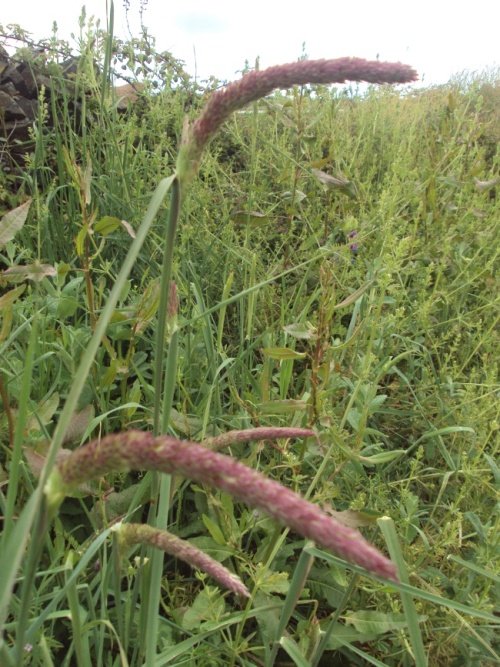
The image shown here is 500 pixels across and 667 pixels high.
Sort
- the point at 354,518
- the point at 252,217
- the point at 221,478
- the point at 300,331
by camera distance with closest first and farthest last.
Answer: the point at 221,478 < the point at 354,518 < the point at 300,331 < the point at 252,217

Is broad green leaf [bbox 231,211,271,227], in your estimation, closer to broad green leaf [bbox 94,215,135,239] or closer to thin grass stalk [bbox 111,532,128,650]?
broad green leaf [bbox 94,215,135,239]

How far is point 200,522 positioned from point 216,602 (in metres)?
0.27

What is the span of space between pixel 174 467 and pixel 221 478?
0.04 metres

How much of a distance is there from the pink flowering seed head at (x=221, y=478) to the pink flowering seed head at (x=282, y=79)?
0.28 m

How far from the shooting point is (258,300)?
83.3 inches

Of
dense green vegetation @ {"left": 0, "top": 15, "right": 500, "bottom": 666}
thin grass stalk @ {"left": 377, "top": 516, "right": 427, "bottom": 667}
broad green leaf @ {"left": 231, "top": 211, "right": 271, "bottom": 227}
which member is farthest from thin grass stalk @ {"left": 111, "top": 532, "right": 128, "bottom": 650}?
broad green leaf @ {"left": 231, "top": 211, "right": 271, "bottom": 227}

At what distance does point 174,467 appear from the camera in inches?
14.3

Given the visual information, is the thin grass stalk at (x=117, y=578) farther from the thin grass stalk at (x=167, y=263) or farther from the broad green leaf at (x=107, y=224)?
the broad green leaf at (x=107, y=224)

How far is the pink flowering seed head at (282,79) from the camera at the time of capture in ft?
1.64

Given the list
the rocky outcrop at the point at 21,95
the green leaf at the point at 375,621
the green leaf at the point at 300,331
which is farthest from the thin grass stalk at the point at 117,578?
the rocky outcrop at the point at 21,95

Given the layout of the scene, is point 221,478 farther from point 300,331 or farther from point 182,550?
point 300,331

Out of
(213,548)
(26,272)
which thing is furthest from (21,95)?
(213,548)

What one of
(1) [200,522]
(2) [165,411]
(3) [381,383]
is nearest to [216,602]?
(1) [200,522]

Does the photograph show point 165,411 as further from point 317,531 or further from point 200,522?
point 200,522
